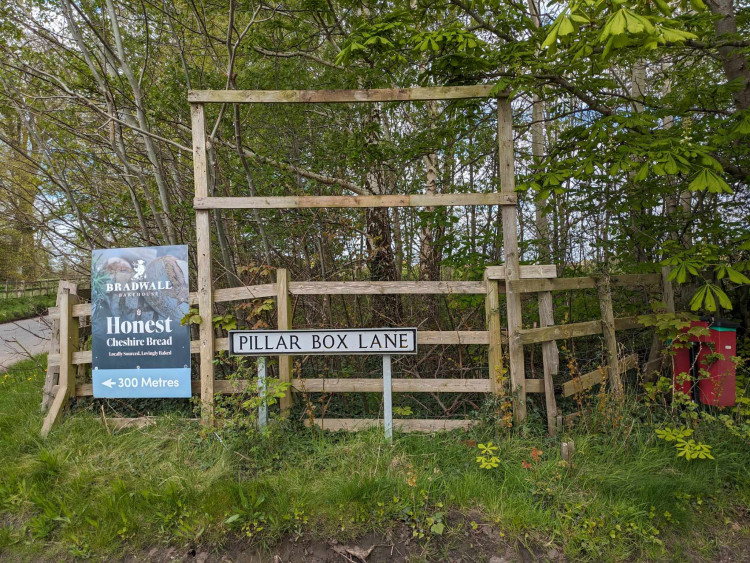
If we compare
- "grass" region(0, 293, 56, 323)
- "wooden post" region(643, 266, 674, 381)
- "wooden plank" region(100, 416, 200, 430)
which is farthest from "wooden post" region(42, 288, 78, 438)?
"grass" region(0, 293, 56, 323)

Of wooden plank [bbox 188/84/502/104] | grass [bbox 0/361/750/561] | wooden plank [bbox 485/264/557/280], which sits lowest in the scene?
grass [bbox 0/361/750/561]

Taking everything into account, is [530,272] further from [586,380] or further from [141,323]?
[141,323]

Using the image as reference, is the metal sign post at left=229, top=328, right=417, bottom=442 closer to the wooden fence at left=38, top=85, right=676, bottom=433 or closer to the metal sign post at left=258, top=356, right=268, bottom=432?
the metal sign post at left=258, top=356, right=268, bottom=432

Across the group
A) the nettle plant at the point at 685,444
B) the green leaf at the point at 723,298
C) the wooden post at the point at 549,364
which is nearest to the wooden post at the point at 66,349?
the wooden post at the point at 549,364

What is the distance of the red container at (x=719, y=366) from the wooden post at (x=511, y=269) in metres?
1.67

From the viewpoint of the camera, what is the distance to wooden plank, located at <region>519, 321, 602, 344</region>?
3861 mm

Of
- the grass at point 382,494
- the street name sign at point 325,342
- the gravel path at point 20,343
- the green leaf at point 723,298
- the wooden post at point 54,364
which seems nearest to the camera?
the grass at point 382,494

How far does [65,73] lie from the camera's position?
21.7 ft

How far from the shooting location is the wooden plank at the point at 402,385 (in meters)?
3.90

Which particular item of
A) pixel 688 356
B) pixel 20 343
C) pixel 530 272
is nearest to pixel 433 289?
pixel 530 272

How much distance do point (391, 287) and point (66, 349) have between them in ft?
10.9

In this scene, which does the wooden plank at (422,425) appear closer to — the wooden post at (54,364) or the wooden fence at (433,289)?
the wooden fence at (433,289)

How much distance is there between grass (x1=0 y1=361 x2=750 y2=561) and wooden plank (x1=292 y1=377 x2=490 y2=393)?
1.25 ft

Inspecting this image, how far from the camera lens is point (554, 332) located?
3.98 meters
